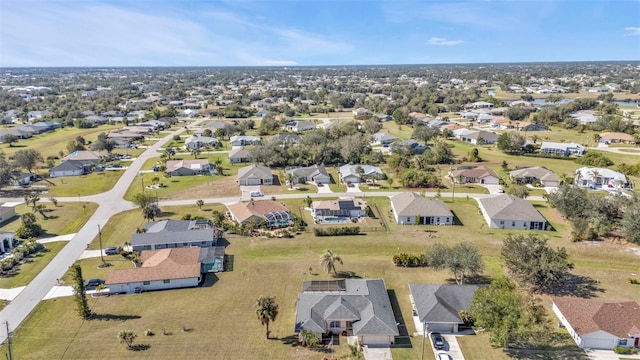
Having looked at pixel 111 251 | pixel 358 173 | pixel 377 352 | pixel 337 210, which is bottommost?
pixel 377 352

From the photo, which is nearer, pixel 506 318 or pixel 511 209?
pixel 506 318

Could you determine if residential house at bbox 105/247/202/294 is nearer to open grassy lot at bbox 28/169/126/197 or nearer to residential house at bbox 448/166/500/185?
open grassy lot at bbox 28/169/126/197

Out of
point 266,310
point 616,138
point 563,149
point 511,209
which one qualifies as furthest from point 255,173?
point 616,138

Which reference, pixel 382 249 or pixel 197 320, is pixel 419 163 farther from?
pixel 197 320

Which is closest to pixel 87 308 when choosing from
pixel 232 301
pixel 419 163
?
pixel 232 301

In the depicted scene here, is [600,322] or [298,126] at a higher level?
[298,126]

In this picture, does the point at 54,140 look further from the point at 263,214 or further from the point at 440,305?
the point at 440,305

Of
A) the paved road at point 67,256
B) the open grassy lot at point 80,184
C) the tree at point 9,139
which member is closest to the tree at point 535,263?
→ the paved road at point 67,256

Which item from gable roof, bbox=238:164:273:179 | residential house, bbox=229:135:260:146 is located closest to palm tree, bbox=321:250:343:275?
gable roof, bbox=238:164:273:179
